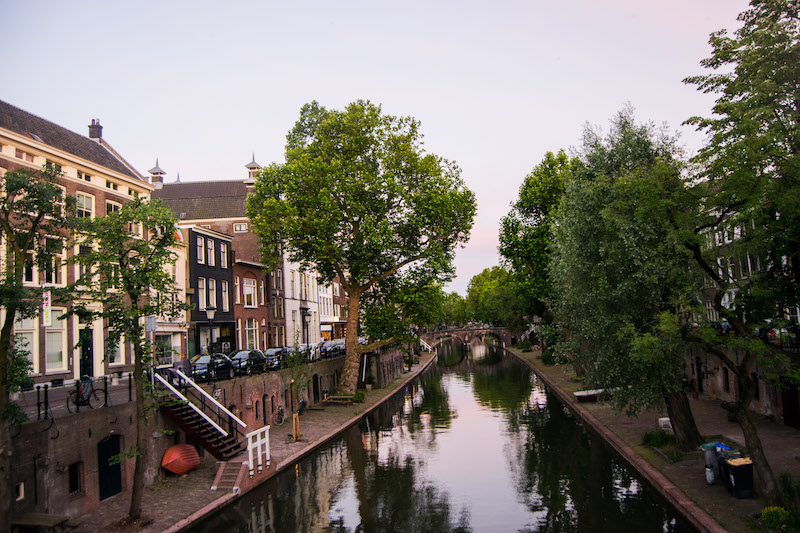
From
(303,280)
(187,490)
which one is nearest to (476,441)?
(187,490)

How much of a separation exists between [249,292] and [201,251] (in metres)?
9.17

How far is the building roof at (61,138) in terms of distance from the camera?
30562 mm

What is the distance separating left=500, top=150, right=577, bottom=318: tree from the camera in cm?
4662

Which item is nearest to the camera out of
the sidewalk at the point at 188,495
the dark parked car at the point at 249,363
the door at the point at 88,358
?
the sidewalk at the point at 188,495

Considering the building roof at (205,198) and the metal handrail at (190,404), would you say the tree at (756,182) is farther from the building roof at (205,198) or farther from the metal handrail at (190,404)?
the building roof at (205,198)

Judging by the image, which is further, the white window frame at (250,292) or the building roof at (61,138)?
the white window frame at (250,292)

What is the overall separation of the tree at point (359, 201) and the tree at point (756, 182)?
2288cm

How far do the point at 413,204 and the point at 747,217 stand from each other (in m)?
26.4

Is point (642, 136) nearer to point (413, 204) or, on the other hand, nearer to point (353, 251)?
point (413, 204)

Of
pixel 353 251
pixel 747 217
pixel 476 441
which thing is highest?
pixel 353 251

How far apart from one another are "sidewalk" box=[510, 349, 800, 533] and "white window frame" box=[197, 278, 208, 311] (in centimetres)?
2903

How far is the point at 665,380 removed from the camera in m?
20.3

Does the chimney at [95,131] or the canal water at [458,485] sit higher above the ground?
the chimney at [95,131]

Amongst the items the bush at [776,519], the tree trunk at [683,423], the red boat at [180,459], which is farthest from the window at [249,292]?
the bush at [776,519]
